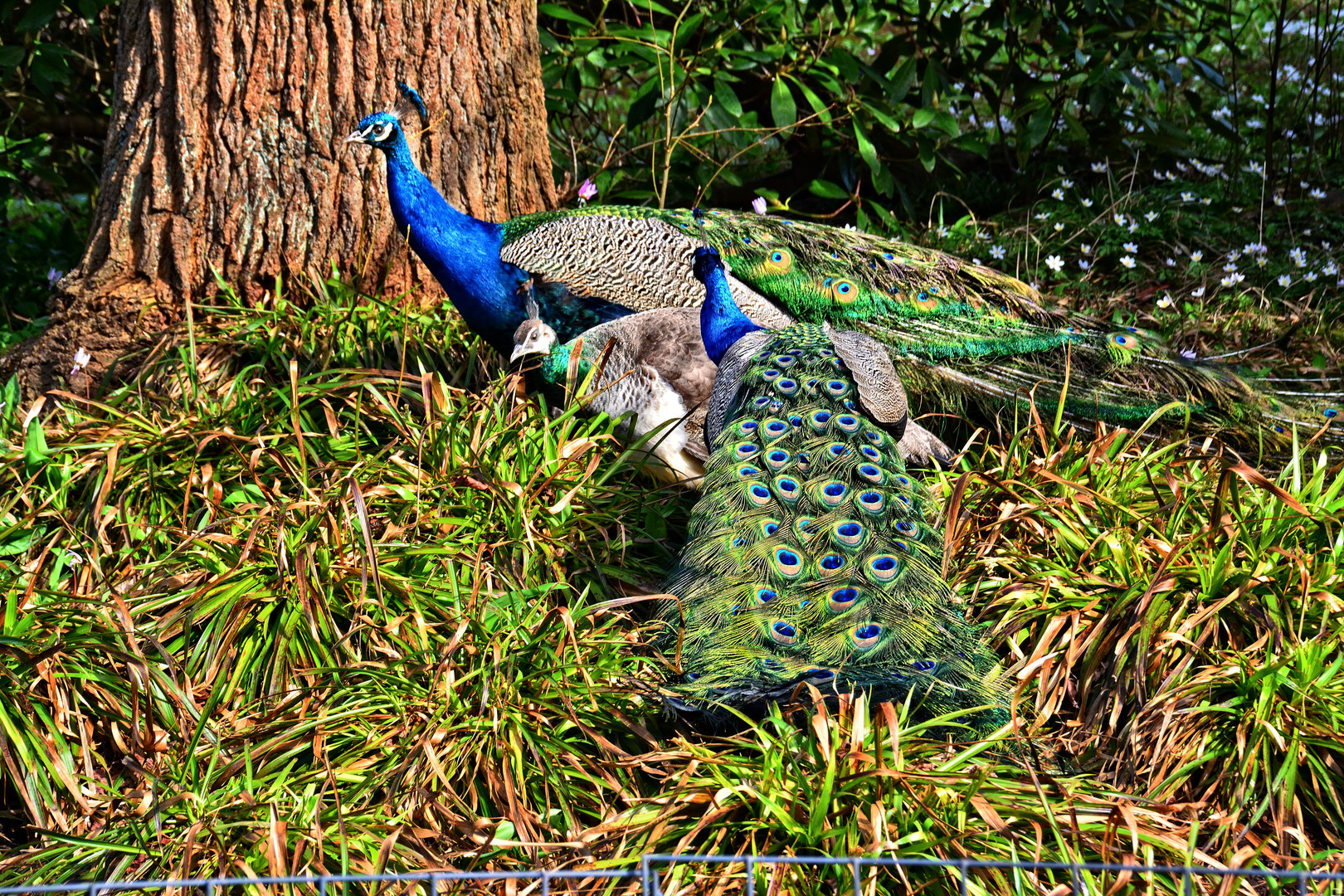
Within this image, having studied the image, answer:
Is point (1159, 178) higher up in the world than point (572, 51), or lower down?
lower down

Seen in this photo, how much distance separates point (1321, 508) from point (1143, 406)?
31.9 inches

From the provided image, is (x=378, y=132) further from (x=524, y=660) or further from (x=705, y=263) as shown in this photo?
(x=524, y=660)

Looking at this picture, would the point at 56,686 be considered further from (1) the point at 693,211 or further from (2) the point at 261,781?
(1) the point at 693,211

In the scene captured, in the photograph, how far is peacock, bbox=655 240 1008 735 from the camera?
7.27ft

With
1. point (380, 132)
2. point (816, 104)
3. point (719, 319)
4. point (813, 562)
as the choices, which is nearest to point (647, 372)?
point (719, 319)

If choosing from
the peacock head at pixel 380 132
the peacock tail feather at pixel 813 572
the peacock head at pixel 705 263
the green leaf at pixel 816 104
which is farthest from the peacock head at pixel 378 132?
the green leaf at pixel 816 104

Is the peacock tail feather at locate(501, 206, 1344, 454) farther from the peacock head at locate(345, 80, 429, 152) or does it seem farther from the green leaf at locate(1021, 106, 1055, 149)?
the green leaf at locate(1021, 106, 1055, 149)

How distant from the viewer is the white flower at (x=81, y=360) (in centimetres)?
361

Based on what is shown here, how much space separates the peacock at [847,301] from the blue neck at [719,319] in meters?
0.28

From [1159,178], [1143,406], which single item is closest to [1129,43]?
[1159,178]

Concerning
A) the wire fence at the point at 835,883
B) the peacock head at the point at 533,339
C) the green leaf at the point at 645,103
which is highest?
the green leaf at the point at 645,103

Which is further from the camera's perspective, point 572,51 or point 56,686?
point 572,51

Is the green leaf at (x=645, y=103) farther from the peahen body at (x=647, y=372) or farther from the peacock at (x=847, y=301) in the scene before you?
the peahen body at (x=647, y=372)

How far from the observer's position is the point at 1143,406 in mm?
3635
